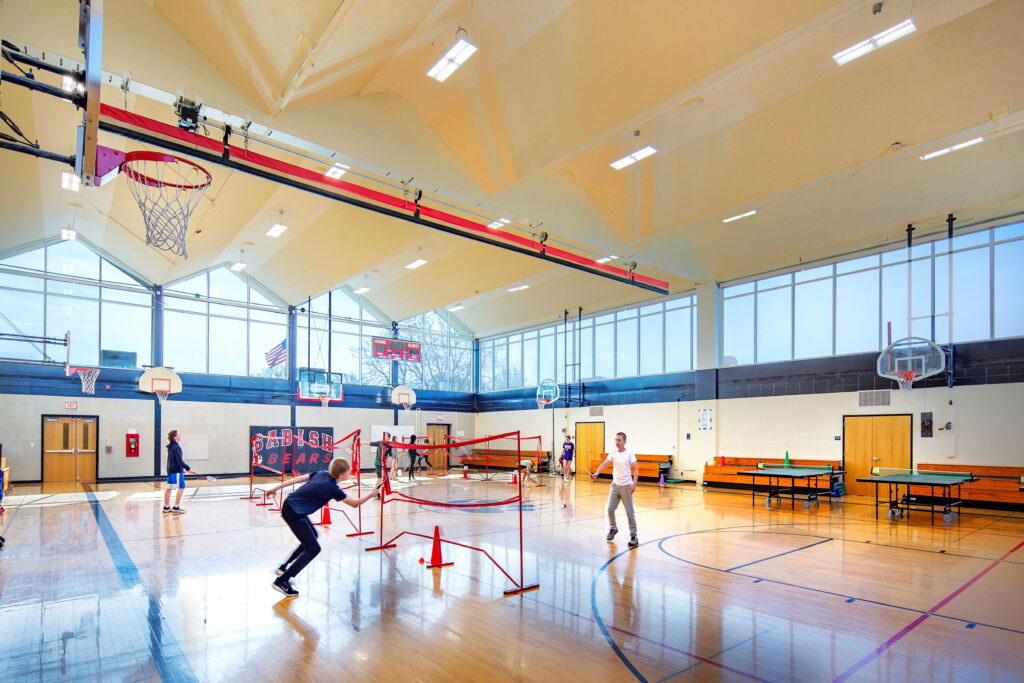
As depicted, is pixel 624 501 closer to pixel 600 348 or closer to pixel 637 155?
pixel 637 155

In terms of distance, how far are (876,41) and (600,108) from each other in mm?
4195

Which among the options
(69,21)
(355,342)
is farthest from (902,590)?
(355,342)

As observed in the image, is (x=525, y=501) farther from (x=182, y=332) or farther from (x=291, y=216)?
(x=182, y=332)

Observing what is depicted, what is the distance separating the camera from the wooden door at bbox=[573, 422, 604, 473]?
78.2 feet

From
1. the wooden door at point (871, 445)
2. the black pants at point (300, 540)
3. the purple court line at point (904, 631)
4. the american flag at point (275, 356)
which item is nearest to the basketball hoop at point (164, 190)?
the black pants at point (300, 540)

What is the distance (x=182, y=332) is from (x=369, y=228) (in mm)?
9757

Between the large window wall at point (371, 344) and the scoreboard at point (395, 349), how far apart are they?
2037 mm

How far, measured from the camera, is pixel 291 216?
16.5m

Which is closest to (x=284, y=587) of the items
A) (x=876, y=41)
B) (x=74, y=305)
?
(x=876, y=41)

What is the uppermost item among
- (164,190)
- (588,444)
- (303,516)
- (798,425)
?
(164,190)

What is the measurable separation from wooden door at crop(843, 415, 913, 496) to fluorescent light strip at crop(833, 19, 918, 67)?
35.6ft

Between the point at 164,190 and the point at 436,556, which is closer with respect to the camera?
the point at 436,556

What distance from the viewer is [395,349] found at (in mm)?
24141

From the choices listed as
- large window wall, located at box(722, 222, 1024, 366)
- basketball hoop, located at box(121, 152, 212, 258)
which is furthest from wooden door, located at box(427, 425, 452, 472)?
basketball hoop, located at box(121, 152, 212, 258)
